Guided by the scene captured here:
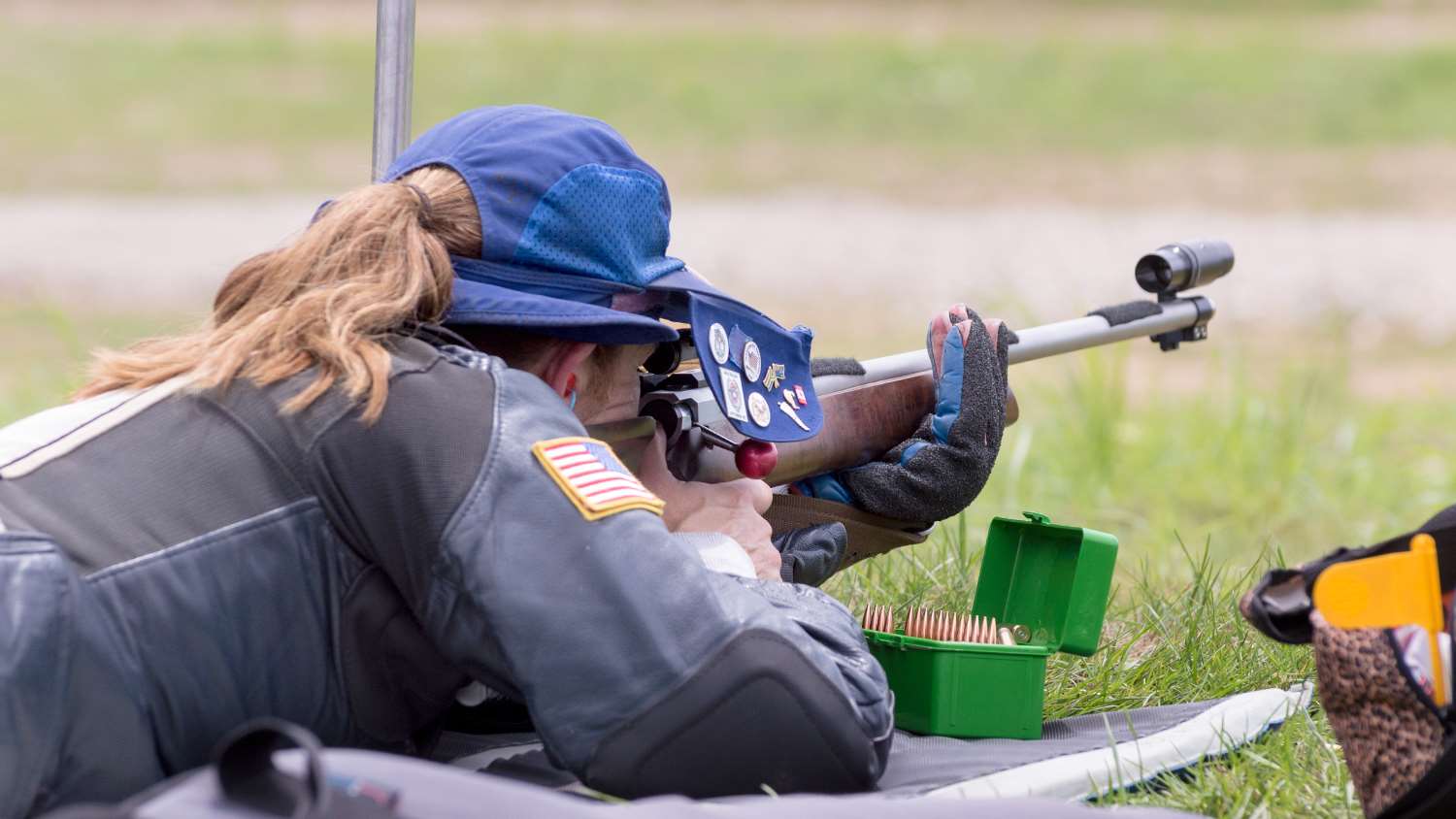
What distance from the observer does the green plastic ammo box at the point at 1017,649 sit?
8.73 feet

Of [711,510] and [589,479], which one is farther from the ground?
[589,479]

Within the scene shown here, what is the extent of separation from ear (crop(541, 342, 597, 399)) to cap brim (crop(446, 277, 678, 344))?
61 millimetres

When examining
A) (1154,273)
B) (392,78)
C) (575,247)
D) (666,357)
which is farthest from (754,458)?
(1154,273)

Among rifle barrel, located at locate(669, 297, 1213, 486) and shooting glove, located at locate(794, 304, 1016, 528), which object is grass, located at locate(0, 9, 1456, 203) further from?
shooting glove, located at locate(794, 304, 1016, 528)

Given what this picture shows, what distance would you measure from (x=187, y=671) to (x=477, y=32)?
17281 mm

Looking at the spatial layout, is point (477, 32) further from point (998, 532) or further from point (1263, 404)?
point (998, 532)

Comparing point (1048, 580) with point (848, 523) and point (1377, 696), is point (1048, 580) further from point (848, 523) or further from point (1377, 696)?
point (1377, 696)

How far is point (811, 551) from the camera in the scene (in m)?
2.78

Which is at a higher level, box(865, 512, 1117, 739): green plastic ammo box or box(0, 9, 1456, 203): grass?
box(865, 512, 1117, 739): green plastic ammo box

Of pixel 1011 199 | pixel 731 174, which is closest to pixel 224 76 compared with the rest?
pixel 731 174

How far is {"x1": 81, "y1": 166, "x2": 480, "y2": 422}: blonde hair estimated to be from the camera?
6.96 feet

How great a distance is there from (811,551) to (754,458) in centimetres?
25


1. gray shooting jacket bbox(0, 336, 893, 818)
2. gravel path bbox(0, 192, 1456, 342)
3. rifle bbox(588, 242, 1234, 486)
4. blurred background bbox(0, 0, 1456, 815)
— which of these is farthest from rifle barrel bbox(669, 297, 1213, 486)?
gravel path bbox(0, 192, 1456, 342)

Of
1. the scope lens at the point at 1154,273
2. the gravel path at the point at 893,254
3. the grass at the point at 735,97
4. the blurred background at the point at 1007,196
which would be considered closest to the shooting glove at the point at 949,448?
the blurred background at the point at 1007,196
